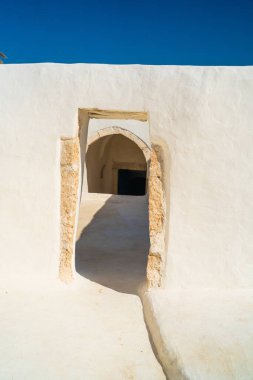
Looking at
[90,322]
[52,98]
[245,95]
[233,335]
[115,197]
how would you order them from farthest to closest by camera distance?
1. [115,197]
2. [52,98]
3. [245,95]
4. [90,322]
5. [233,335]

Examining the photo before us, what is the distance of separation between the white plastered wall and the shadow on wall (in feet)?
3.44

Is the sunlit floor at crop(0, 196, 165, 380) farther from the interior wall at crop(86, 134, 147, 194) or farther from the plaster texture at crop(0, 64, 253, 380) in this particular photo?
the interior wall at crop(86, 134, 147, 194)

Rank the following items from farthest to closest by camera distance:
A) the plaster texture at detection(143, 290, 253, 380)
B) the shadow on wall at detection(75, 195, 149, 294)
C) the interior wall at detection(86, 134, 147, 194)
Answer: the interior wall at detection(86, 134, 147, 194) < the shadow on wall at detection(75, 195, 149, 294) < the plaster texture at detection(143, 290, 253, 380)

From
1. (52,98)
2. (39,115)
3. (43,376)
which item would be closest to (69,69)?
(52,98)

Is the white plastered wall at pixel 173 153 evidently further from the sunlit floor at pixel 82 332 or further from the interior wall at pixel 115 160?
the interior wall at pixel 115 160

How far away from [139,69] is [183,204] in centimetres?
172

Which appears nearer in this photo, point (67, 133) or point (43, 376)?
point (43, 376)

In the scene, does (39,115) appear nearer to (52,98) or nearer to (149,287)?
(52,98)

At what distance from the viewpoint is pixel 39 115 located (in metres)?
4.17

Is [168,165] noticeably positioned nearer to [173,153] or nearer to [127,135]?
[173,153]

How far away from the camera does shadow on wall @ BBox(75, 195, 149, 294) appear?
16.5 feet

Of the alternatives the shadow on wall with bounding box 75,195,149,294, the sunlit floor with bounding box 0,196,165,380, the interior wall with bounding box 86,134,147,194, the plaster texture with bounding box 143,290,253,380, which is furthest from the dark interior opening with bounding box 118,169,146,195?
the plaster texture with bounding box 143,290,253,380

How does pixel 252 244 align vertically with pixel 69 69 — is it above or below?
below

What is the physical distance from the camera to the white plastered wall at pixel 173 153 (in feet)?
12.8
